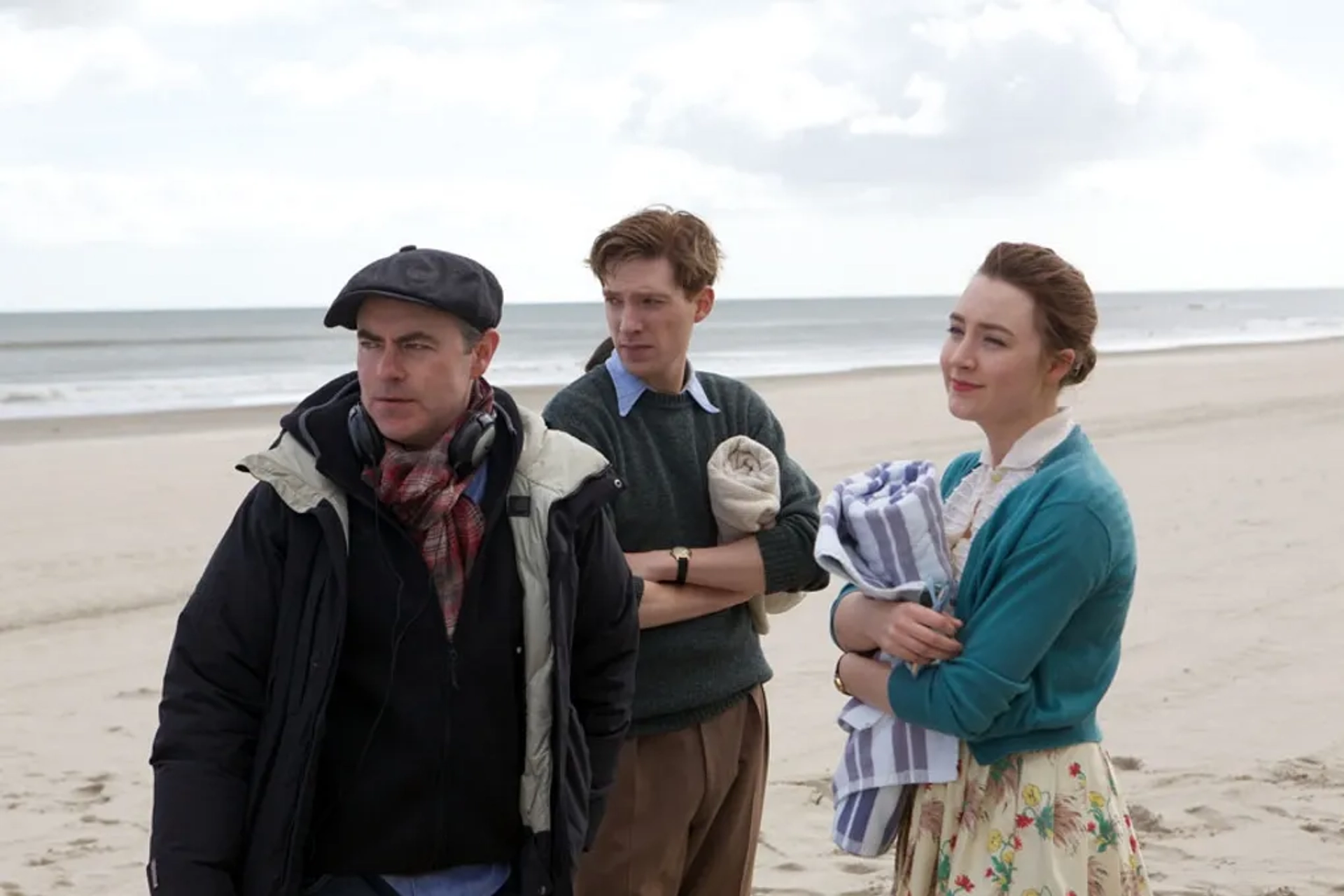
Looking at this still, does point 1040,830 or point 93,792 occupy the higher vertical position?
point 1040,830

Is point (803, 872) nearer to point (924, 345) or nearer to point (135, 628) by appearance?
point (135, 628)

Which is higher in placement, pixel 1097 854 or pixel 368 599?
pixel 368 599

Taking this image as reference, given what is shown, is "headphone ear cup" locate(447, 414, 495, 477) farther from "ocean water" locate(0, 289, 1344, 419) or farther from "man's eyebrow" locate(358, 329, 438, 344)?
"ocean water" locate(0, 289, 1344, 419)

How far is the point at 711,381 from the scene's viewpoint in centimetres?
328

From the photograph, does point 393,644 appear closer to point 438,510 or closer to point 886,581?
point 438,510

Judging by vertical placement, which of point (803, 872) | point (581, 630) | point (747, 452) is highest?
point (747, 452)

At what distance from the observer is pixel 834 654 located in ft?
23.3

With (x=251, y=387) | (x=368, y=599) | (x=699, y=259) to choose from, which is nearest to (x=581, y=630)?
(x=368, y=599)

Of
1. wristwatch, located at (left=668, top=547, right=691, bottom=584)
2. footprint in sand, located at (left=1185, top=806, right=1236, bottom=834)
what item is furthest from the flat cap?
footprint in sand, located at (left=1185, top=806, right=1236, bottom=834)

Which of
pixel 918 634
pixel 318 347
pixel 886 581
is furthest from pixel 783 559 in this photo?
pixel 318 347

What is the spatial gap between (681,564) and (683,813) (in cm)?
56

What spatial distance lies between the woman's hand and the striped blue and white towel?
0.14 ft

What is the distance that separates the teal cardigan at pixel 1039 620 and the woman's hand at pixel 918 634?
3cm

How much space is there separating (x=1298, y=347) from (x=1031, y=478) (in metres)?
35.5
